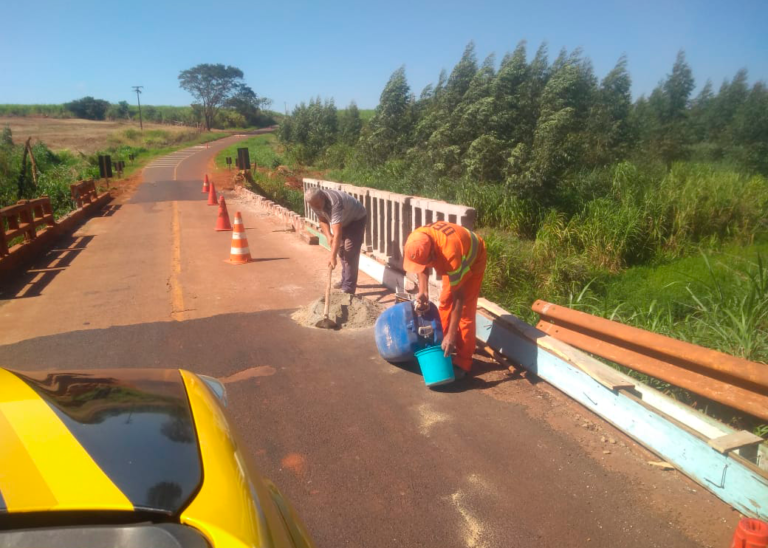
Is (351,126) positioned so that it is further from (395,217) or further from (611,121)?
(395,217)

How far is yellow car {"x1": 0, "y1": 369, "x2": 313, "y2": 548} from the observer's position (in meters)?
1.15

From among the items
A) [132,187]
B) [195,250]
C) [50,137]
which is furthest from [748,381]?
[50,137]

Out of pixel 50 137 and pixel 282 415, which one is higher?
pixel 50 137

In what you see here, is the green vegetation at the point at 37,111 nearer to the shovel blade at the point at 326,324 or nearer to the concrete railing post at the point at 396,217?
the concrete railing post at the point at 396,217

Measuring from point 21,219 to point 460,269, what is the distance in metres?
9.75

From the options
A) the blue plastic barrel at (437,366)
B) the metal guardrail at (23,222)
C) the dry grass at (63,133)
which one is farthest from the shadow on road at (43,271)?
the dry grass at (63,133)

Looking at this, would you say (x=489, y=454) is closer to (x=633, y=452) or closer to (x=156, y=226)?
(x=633, y=452)

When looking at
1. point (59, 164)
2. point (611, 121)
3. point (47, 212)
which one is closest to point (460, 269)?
point (47, 212)

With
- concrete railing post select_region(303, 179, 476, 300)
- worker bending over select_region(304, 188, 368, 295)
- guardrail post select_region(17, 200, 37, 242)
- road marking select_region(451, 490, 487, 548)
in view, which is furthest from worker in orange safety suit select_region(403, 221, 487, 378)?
guardrail post select_region(17, 200, 37, 242)

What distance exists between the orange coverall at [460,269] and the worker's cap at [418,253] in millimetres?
112

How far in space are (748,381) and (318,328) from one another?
13.0ft

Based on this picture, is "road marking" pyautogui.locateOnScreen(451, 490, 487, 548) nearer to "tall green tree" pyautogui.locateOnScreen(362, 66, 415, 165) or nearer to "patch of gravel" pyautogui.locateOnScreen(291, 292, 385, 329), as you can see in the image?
"patch of gravel" pyautogui.locateOnScreen(291, 292, 385, 329)

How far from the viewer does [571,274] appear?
7.95m

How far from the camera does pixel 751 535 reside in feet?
7.61
